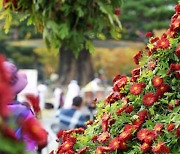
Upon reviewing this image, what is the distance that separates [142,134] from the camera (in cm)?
252

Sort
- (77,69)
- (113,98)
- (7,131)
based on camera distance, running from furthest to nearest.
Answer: (77,69), (113,98), (7,131)

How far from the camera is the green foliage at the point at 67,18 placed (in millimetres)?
4148

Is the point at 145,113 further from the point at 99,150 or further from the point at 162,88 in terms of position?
the point at 99,150

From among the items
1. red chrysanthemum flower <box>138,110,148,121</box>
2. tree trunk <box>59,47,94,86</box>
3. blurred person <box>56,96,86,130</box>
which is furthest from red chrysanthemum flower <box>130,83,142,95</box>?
tree trunk <box>59,47,94,86</box>

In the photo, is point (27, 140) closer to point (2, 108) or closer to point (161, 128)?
point (2, 108)

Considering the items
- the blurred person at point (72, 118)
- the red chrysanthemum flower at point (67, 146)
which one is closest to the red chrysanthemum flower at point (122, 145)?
the red chrysanthemum flower at point (67, 146)

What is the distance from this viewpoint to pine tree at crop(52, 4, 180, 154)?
2.48 m

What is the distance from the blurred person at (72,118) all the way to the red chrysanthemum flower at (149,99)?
5858 mm

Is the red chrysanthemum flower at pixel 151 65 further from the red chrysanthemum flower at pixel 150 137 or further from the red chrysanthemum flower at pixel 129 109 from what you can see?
the red chrysanthemum flower at pixel 150 137

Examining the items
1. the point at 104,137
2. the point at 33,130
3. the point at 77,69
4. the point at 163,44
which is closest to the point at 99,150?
the point at 104,137

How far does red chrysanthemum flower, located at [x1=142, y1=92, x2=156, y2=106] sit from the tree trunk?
90.6 feet

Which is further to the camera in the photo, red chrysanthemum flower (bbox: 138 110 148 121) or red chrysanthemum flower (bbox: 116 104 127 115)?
red chrysanthemum flower (bbox: 116 104 127 115)

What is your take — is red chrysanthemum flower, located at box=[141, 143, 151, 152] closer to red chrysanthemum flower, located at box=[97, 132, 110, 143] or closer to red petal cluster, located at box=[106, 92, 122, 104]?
red chrysanthemum flower, located at box=[97, 132, 110, 143]

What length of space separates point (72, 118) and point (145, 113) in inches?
239
